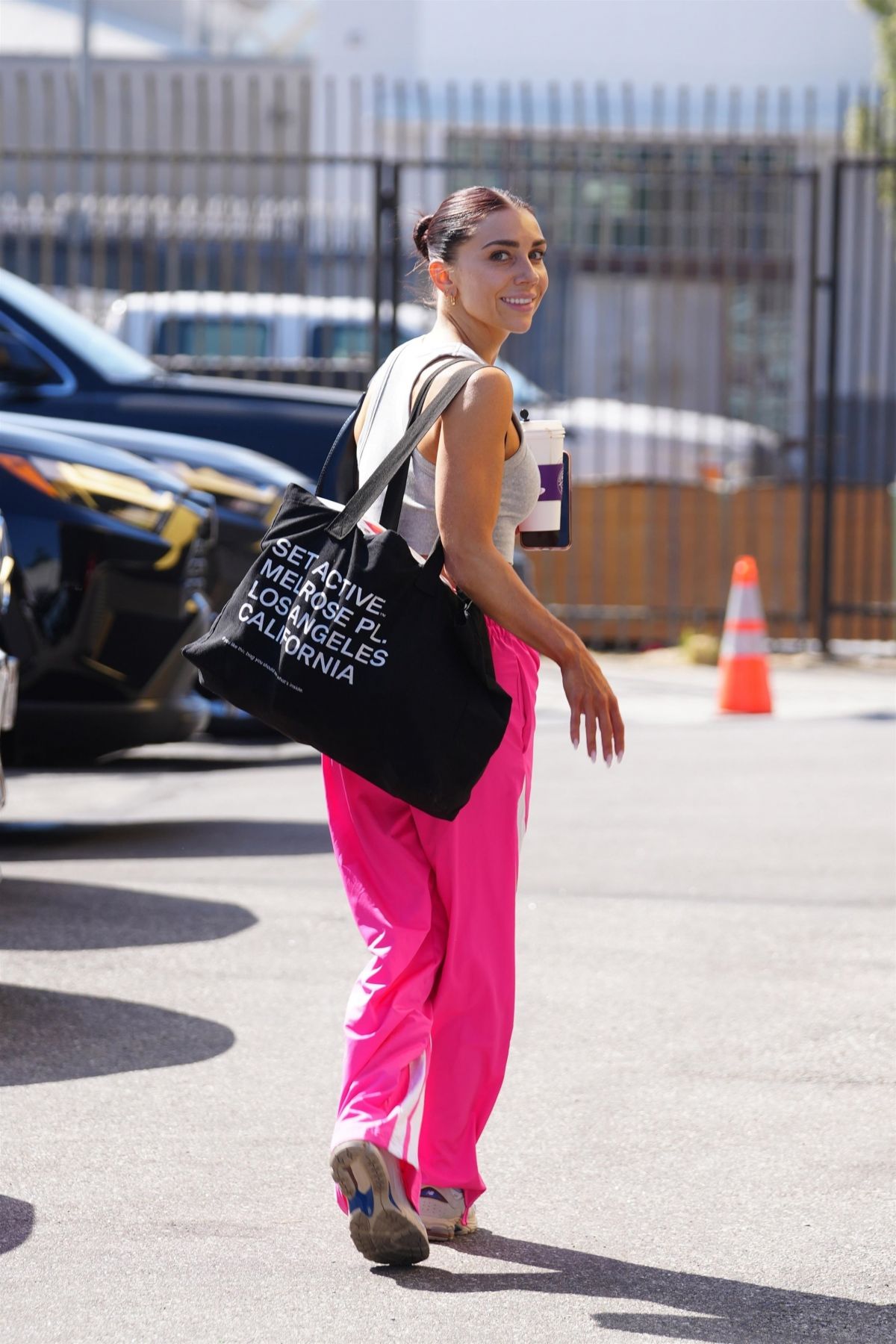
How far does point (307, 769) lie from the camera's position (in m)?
8.38

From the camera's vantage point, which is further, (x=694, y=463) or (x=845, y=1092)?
(x=694, y=463)

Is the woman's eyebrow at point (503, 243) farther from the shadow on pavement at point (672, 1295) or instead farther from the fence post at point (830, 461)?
the fence post at point (830, 461)

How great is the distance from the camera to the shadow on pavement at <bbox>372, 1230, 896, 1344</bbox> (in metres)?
3.03

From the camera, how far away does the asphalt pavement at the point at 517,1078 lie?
124 inches

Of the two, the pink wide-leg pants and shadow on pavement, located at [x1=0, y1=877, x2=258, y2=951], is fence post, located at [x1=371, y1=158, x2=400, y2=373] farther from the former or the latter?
the pink wide-leg pants

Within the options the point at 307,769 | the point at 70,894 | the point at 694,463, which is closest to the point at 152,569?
the point at 70,894

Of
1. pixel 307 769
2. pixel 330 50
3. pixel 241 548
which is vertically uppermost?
pixel 330 50

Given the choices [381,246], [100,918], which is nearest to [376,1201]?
[100,918]

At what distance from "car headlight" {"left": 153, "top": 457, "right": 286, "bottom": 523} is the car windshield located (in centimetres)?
142

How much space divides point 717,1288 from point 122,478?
4076 mm

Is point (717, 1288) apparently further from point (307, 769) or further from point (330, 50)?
point (330, 50)

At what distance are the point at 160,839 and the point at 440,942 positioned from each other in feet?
12.0

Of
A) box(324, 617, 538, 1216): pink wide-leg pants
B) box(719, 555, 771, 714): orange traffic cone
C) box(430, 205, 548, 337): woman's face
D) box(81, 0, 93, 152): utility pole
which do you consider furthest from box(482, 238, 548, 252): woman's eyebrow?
box(81, 0, 93, 152): utility pole

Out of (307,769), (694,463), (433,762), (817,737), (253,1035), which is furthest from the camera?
(694,463)
